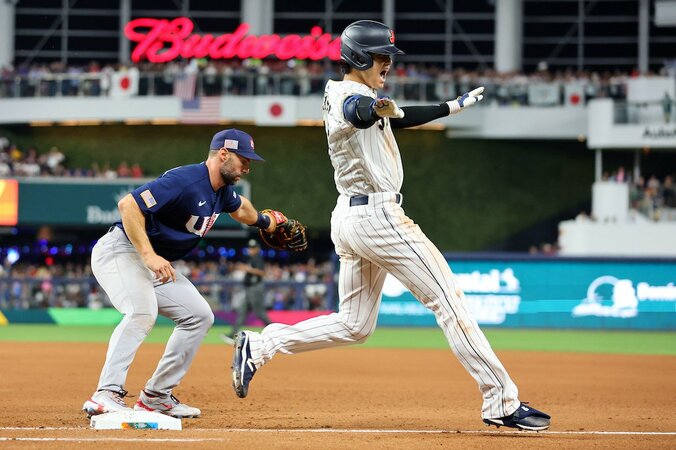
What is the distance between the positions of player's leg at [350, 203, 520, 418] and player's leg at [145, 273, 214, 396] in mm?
1577

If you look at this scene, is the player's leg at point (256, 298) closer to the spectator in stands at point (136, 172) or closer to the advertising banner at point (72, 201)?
Answer: the advertising banner at point (72, 201)

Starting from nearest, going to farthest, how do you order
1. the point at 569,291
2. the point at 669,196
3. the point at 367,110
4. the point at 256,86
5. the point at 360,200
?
1. the point at 367,110
2. the point at 360,200
3. the point at 569,291
4. the point at 669,196
5. the point at 256,86

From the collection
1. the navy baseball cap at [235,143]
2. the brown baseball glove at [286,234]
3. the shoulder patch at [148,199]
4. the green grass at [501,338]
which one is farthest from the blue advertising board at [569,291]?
the shoulder patch at [148,199]

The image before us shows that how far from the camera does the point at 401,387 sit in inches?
455

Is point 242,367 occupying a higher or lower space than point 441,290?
lower

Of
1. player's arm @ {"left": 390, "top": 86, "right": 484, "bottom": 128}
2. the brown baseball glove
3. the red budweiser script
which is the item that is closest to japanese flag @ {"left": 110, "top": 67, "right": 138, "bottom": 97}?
the red budweiser script

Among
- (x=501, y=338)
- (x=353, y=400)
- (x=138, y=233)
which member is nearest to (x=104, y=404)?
(x=138, y=233)

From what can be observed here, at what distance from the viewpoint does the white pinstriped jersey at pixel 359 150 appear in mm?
6758

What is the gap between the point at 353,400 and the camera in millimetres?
9930

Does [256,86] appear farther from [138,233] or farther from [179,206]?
[138,233]

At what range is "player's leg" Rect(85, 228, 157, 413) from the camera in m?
7.29

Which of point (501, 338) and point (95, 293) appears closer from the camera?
point (501, 338)

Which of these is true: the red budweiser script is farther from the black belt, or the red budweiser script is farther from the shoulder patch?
the black belt

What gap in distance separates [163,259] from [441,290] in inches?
73.1
